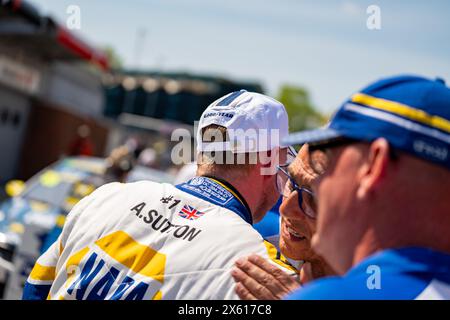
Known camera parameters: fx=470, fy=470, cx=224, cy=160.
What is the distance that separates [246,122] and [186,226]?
1.87 ft

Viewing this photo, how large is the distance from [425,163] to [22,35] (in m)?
13.1

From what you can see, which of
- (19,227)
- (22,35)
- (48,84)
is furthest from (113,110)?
(19,227)

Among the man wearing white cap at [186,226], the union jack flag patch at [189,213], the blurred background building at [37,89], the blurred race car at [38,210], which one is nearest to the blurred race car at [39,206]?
the blurred race car at [38,210]

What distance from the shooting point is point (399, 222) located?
3.38ft

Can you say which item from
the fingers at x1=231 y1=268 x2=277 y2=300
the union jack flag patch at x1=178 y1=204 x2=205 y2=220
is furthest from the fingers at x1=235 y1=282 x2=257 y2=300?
the union jack flag patch at x1=178 y1=204 x2=205 y2=220

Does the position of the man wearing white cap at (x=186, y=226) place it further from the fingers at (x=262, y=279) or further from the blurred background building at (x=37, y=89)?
the blurred background building at (x=37, y=89)

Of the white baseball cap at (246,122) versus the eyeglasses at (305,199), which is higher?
the white baseball cap at (246,122)

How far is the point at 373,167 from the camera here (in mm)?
1046

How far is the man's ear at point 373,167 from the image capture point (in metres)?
1.03

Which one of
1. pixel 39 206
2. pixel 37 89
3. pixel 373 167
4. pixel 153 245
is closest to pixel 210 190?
pixel 153 245

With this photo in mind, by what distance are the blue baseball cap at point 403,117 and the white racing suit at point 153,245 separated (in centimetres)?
55

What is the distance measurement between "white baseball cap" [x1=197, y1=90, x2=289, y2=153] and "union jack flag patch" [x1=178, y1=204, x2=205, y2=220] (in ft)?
1.15

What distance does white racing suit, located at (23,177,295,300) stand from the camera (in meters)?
1.46

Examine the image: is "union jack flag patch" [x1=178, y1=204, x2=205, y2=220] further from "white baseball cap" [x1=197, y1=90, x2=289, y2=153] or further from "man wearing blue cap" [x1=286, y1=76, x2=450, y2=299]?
"man wearing blue cap" [x1=286, y1=76, x2=450, y2=299]
